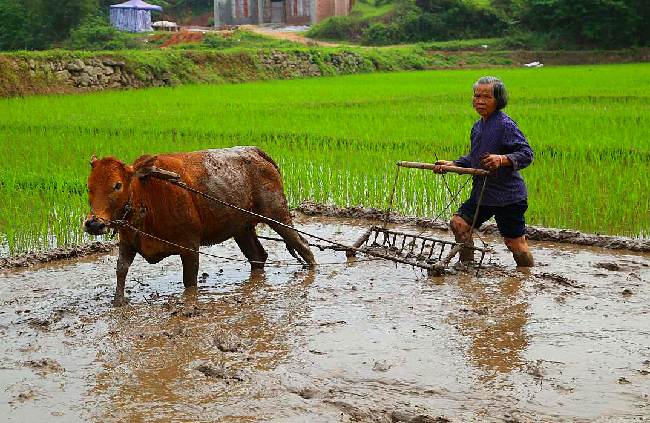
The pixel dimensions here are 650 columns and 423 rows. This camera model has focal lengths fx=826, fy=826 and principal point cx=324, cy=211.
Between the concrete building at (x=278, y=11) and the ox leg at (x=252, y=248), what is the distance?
31.9m

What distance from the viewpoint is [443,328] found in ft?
13.5

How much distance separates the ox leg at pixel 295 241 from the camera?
527cm

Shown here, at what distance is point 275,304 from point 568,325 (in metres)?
1.57

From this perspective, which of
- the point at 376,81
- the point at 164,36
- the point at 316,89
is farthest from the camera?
the point at 164,36

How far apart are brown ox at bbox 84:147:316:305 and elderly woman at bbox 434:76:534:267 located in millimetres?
1103

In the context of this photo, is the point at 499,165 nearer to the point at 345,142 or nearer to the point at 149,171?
the point at 149,171

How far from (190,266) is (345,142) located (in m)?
5.52

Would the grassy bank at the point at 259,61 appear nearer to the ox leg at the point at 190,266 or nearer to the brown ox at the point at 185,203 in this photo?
the brown ox at the point at 185,203

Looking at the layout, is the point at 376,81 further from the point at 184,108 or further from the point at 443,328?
the point at 443,328

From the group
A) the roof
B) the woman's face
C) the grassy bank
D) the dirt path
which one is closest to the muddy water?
the woman's face

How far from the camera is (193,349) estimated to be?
12.6ft

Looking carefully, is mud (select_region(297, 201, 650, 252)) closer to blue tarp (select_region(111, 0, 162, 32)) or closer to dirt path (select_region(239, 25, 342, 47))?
dirt path (select_region(239, 25, 342, 47))

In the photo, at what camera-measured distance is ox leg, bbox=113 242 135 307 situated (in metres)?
4.56

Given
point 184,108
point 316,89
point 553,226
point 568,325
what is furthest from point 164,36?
point 568,325
